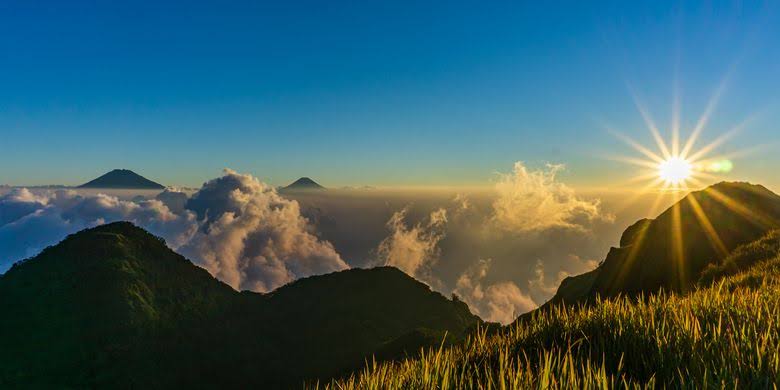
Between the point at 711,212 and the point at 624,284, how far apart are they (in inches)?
407

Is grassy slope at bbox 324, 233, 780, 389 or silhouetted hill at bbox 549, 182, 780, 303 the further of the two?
silhouetted hill at bbox 549, 182, 780, 303

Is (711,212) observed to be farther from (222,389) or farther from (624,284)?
(222,389)

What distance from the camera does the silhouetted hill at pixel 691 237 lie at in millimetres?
34125

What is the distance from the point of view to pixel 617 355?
3877 millimetres

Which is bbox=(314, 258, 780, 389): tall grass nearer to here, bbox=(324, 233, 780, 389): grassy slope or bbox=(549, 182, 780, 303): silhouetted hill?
bbox=(324, 233, 780, 389): grassy slope

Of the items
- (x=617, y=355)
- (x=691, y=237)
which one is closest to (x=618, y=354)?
(x=617, y=355)

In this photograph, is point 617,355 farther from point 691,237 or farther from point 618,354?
point 691,237

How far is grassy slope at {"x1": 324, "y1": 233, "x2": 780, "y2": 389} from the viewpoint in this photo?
289 cm

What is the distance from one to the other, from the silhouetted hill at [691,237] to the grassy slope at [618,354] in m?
30.5

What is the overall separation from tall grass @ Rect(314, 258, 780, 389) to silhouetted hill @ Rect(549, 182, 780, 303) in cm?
3063

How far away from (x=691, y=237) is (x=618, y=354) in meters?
42.3

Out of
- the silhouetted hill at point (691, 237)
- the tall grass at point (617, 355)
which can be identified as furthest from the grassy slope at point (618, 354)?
the silhouetted hill at point (691, 237)

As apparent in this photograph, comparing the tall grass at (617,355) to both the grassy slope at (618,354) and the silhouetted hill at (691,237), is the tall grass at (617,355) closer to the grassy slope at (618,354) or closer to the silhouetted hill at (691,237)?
the grassy slope at (618,354)

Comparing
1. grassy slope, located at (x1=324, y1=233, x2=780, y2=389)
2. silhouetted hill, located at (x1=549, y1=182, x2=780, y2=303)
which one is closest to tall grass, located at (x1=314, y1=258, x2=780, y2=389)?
grassy slope, located at (x1=324, y1=233, x2=780, y2=389)
